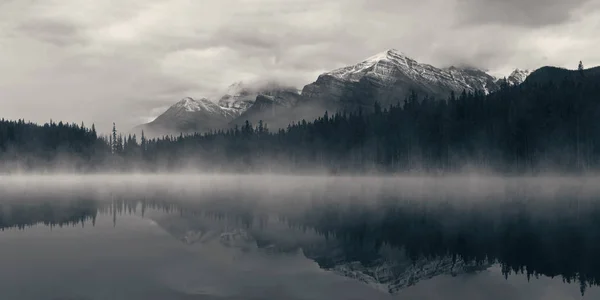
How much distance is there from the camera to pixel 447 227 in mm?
39500

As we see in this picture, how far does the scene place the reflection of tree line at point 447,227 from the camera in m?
28.0

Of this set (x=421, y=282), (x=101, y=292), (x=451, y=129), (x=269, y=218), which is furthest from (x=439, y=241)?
→ (x=451, y=129)

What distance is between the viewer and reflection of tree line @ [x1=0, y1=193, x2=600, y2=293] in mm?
27984

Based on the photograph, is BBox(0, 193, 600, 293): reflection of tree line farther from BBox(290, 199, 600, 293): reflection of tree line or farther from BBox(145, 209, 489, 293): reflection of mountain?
BBox(145, 209, 489, 293): reflection of mountain

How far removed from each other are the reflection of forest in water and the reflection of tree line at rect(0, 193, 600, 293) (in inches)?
2.4

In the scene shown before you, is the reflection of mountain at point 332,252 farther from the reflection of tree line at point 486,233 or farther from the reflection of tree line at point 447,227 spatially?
the reflection of tree line at point 486,233

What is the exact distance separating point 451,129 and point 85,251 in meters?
180

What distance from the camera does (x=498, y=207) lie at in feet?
184

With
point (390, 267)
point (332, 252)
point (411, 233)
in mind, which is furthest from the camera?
point (411, 233)

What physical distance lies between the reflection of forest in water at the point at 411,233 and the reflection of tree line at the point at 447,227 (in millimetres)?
61

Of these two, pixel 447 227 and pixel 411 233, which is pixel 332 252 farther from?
pixel 447 227

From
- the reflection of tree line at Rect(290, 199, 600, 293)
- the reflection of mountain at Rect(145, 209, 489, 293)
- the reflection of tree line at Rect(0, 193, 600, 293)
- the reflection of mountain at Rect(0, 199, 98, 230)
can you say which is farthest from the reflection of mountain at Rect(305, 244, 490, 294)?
the reflection of mountain at Rect(0, 199, 98, 230)

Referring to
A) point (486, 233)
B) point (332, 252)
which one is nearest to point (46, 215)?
point (332, 252)

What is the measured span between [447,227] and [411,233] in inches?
173
